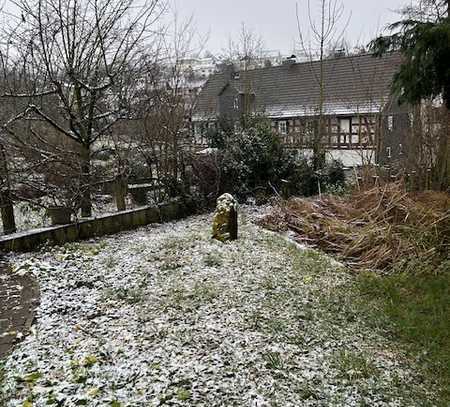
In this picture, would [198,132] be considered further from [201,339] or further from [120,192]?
[201,339]

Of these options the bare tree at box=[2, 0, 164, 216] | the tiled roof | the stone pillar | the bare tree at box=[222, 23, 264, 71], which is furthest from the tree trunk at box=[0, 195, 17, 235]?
the tiled roof

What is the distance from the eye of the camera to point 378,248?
5453mm

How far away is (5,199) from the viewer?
6.15 meters

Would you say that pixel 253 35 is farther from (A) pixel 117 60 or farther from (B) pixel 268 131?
(A) pixel 117 60

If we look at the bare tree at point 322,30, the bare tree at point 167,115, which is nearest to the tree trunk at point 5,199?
the bare tree at point 167,115

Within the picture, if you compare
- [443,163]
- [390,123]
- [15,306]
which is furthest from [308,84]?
[15,306]

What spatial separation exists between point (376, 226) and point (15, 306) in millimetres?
4420

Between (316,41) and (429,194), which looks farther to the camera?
(316,41)

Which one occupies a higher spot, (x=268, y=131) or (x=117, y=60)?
(x=117, y=60)

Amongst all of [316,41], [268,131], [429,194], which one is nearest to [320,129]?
[268,131]

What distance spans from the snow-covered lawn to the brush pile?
72cm

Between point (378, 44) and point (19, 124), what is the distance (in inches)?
265

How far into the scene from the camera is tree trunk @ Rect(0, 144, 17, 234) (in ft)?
20.1

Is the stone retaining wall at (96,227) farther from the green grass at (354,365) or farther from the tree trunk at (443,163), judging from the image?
the tree trunk at (443,163)
